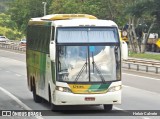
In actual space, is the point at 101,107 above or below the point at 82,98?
below

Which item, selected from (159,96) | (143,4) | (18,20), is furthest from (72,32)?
(18,20)

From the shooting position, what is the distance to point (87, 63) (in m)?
16.2

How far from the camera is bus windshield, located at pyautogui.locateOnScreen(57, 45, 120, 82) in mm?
16047

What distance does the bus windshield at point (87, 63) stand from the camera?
16047mm

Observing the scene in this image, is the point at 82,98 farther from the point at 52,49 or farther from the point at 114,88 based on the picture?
the point at 52,49

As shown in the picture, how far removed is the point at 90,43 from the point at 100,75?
3.29 feet

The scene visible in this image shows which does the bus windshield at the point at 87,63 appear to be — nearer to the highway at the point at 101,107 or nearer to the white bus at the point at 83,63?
the white bus at the point at 83,63

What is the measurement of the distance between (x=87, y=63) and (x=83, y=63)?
0.12m

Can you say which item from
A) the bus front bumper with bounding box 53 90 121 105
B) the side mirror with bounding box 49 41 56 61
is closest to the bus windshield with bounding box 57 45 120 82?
the side mirror with bounding box 49 41 56 61

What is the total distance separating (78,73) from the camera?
16.0 meters

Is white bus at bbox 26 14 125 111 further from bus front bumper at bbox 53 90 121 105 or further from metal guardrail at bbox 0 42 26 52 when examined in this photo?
metal guardrail at bbox 0 42 26 52

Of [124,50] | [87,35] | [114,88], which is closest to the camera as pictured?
[114,88]

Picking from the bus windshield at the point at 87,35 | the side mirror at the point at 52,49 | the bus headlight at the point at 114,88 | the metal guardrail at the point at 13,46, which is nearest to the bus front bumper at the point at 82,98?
the bus headlight at the point at 114,88

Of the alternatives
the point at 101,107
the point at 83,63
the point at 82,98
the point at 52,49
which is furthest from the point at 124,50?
the point at 101,107
